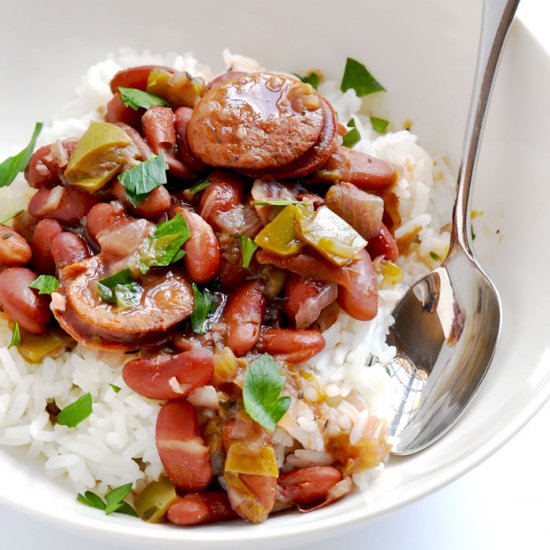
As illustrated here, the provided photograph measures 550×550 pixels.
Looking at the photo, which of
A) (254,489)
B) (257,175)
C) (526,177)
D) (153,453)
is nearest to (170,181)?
(257,175)

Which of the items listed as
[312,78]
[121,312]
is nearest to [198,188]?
[121,312]

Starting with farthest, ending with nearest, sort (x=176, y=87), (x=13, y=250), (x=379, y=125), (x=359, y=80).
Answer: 1. (x=359, y=80)
2. (x=379, y=125)
3. (x=176, y=87)
4. (x=13, y=250)

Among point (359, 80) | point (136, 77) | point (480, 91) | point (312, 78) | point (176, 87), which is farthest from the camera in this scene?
point (312, 78)

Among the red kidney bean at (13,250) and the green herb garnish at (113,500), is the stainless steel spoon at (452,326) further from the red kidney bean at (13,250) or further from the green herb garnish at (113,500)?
the red kidney bean at (13,250)

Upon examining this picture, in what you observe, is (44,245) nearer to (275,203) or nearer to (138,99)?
(138,99)

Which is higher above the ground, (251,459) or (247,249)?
(247,249)

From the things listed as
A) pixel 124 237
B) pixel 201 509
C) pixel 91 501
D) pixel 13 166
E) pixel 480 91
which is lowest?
pixel 91 501

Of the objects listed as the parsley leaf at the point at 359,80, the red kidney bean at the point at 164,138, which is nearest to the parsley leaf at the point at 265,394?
the red kidney bean at the point at 164,138

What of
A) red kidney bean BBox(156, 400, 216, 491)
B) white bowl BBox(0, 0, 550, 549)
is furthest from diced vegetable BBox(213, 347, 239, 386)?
white bowl BBox(0, 0, 550, 549)
